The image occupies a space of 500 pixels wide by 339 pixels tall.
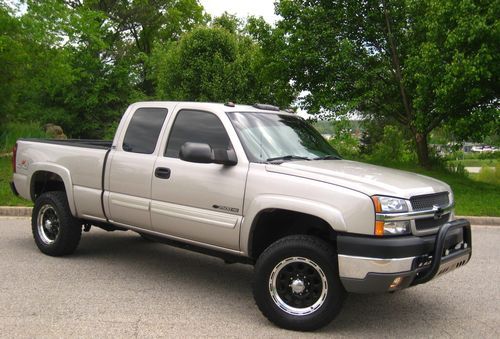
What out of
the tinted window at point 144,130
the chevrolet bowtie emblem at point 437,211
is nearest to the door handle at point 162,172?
the tinted window at point 144,130

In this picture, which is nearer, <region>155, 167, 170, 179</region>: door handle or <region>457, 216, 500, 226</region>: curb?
<region>155, 167, 170, 179</region>: door handle

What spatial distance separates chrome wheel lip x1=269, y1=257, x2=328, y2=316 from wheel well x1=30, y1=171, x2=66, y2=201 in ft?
12.0

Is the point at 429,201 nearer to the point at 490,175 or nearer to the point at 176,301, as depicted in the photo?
the point at 176,301

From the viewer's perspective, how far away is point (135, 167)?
230 inches

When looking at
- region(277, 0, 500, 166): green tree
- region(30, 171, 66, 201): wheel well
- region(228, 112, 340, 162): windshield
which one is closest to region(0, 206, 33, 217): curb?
region(30, 171, 66, 201): wheel well

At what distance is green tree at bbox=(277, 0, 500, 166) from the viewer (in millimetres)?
14898

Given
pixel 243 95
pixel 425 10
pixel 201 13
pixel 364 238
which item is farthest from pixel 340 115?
pixel 201 13

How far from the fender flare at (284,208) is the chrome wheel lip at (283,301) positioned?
0.40 metres

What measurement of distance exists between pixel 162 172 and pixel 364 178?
82.9 inches

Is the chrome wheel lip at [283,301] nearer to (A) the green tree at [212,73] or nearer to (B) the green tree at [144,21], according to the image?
(A) the green tree at [212,73]

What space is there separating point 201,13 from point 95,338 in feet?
137

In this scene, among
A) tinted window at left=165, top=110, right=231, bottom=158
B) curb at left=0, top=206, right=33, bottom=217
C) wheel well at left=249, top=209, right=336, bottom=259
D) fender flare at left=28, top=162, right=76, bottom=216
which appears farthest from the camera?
curb at left=0, top=206, right=33, bottom=217

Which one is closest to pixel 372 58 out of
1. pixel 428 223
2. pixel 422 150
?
pixel 422 150

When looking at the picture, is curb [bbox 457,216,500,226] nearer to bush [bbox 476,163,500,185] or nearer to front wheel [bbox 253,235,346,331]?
front wheel [bbox 253,235,346,331]
